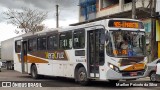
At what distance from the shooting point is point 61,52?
774 inches

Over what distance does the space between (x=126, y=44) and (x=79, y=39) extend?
9.30 ft

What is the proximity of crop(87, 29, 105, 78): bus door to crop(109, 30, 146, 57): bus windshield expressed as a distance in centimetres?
57

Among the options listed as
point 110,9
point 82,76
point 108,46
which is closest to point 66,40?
point 82,76

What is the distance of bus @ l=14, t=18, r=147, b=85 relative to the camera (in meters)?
15.7

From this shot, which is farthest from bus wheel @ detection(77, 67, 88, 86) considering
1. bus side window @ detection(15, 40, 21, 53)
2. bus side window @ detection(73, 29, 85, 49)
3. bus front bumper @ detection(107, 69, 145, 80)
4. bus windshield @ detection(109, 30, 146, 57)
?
bus side window @ detection(15, 40, 21, 53)

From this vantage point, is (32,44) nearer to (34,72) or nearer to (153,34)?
(34,72)

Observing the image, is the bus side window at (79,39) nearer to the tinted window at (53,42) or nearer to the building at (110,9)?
the tinted window at (53,42)

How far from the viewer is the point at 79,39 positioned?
1783 cm

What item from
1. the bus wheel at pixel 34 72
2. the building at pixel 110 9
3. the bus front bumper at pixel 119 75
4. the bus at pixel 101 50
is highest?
the building at pixel 110 9

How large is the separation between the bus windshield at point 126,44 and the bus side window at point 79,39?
6.90ft

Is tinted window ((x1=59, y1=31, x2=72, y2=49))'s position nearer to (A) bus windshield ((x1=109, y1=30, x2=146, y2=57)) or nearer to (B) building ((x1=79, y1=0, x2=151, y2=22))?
(A) bus windshield ((x1=109, y1=30, x2=146, y2=57))

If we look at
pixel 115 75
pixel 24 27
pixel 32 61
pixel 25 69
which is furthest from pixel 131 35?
pixel 24 27

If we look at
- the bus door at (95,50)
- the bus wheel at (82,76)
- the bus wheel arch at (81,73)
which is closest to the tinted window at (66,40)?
the bus wheel arch at (81,73)

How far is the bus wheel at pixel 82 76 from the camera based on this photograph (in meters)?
17.3
